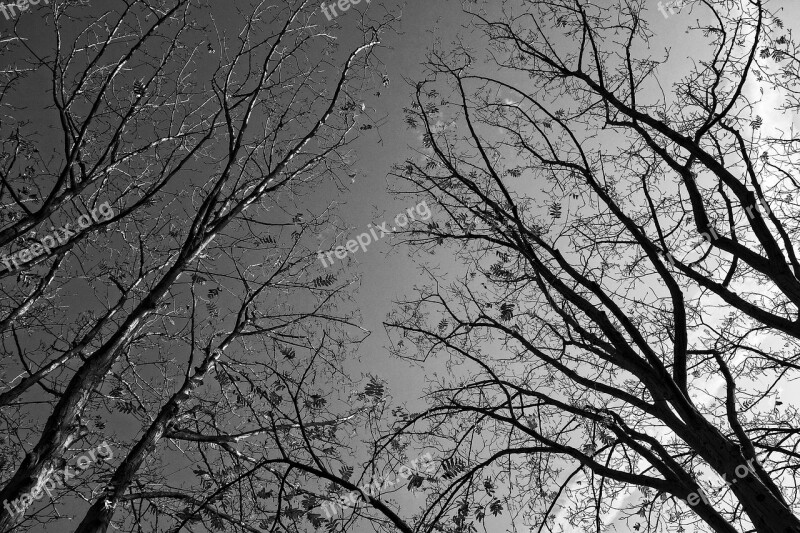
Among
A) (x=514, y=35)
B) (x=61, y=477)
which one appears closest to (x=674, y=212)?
(x=514, y=35)

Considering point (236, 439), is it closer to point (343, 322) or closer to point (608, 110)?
point (343, 322)

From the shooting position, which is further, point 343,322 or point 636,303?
point 343,322

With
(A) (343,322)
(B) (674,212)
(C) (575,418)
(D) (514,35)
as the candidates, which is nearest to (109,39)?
(A) (343,322)

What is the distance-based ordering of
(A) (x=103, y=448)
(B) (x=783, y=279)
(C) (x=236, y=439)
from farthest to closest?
1. (A) (x=103, y=448)
2. (C) (x=236, y=439)
3. (B) (x=783, y=279)

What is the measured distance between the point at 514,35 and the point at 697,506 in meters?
5.51

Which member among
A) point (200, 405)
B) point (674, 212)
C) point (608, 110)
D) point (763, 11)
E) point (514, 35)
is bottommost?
point (200, 405)

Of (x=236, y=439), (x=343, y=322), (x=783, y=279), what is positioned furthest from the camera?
(x=343, y=322)

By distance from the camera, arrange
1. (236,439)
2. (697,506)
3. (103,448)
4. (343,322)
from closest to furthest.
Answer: (697,506) < (236,439) < (103,448) < (343,322)

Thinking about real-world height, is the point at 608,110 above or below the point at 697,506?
above

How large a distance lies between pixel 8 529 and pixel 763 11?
8.96 m

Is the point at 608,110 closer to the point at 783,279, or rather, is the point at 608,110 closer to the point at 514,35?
the point at 514,35

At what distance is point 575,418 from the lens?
5.21 m

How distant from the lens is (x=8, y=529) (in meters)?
4.07

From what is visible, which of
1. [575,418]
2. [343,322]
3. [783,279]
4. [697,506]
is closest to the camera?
[697,506]
